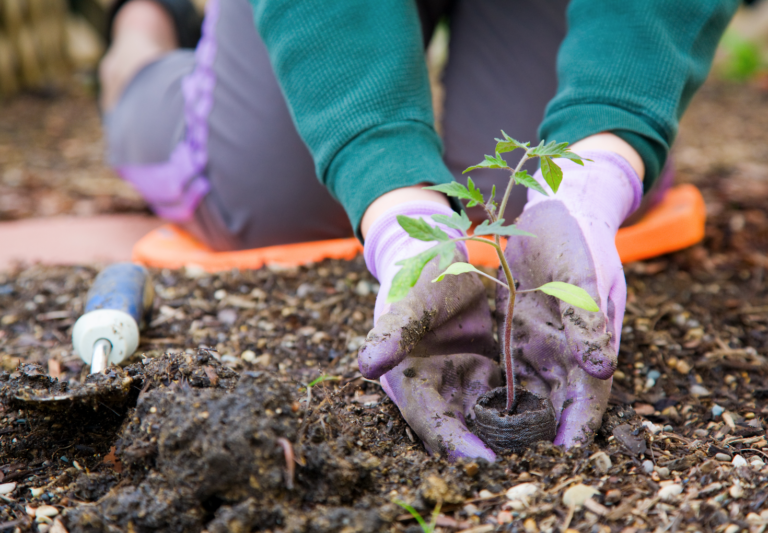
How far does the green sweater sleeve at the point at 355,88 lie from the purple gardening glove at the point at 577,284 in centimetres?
24

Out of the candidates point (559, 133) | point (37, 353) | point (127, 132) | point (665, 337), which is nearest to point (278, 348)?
point (37, 353)

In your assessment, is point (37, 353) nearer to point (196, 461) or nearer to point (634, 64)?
point (196, 461)

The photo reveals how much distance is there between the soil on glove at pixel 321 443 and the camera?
77 cm

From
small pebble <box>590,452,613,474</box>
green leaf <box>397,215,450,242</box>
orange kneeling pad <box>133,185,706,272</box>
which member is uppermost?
green leaf <box>397,215,450,242</box>

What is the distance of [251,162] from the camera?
1894 millimetres

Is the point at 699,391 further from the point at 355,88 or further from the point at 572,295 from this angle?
the point at 355,88

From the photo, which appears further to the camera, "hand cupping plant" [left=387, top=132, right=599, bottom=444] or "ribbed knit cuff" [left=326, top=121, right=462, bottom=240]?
"ribbed knit cuff" [left=326, top=121, right=462, bottom=240]

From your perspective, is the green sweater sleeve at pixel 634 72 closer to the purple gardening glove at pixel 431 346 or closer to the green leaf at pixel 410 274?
the purple gardening glove at pixel 431 346

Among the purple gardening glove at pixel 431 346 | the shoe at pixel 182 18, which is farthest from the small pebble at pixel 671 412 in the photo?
the shoe at pixel 182 18

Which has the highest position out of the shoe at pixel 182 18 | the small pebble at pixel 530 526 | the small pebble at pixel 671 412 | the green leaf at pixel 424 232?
the green leaf at pixel 424 232

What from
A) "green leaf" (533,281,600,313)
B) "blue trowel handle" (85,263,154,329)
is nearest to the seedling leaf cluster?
"green leaf" (533,281,600,313)

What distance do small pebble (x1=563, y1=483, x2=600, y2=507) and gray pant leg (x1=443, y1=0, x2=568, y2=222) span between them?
1185 mm

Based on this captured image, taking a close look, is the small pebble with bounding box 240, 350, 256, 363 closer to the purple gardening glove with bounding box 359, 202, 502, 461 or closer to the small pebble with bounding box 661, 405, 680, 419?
the purple gardening glove with bounding box 359, 202, 502, 461

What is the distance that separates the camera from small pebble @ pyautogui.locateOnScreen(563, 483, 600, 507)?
0.80 metres
